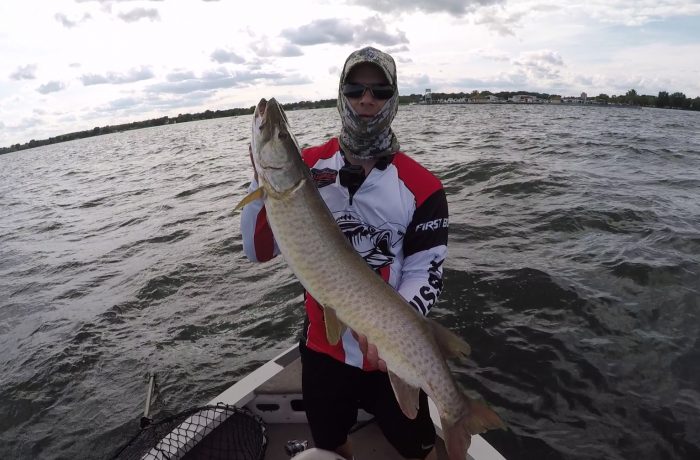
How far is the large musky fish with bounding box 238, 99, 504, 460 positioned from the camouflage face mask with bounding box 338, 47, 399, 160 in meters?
0.59

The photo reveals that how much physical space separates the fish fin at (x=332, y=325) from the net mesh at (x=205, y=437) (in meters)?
1.65

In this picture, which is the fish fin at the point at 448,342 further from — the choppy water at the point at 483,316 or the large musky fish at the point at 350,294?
the choppy water at the point at 483,316

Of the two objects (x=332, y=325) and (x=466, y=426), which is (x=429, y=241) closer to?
(x=332, y=325)

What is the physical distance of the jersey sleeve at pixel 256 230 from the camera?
9.30ft

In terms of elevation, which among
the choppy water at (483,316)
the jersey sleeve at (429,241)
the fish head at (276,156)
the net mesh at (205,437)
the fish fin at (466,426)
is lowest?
the choppy water at (483,316)

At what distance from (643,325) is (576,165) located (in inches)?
481

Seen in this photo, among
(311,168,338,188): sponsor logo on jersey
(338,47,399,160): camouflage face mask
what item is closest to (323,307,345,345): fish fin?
(311,168,338,188): sponsor logo on jersey

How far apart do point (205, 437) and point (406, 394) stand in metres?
2.07

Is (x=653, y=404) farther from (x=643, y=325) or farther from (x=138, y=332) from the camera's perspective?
(x=138, y=332)

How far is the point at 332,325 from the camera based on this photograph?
258 cm

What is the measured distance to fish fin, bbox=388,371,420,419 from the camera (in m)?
2.57

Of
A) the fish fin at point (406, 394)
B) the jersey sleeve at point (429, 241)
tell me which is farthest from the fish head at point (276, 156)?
the fish fin at point (406, 394)

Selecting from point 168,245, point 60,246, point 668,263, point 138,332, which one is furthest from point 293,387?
point 60,246

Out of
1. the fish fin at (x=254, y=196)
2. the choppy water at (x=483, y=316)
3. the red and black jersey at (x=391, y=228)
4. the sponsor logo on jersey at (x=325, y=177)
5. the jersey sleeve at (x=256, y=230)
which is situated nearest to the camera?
the fish fin at (x=254, y=196)
